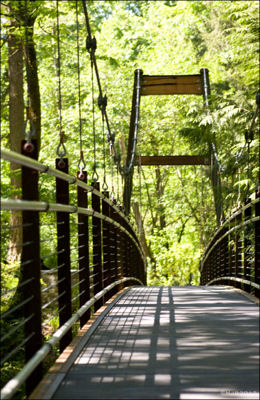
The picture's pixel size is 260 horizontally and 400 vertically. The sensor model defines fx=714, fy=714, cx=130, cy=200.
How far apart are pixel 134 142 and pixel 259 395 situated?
36.8ft

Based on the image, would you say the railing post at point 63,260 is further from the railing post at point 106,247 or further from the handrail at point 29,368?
the railing post at point 106,247

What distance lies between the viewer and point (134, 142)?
13.7m

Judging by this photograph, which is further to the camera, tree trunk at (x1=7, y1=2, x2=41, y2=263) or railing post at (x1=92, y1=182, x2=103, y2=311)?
tree trunk at (x1=7, y1=2, x2=41, y2=263)

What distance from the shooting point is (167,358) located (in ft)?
10.4

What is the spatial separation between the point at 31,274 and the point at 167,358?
779 millimetres

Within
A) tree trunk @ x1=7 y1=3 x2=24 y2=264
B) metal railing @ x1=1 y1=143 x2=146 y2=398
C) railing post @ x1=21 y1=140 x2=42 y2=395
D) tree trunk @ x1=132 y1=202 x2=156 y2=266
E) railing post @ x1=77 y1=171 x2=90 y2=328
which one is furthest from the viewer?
tree trunk @ x1=132 y1=202 x2=156 y2=266

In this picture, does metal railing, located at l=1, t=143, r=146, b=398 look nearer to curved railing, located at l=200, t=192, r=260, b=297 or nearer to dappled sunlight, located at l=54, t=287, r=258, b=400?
dappled sunlight, located at l=54, t=287, r=258, b=400

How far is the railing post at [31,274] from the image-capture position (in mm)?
2793

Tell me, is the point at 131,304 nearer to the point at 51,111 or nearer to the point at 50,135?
the point at 50,135

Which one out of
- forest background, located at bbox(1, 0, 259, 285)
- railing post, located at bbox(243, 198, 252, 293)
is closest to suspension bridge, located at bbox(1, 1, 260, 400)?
railing post, located at bbox(243, 198, 252, 293)

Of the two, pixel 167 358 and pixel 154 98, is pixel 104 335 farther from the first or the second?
pixel 154 98

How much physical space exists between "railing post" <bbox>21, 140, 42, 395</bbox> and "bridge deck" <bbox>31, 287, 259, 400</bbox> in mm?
159

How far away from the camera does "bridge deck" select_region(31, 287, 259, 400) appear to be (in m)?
2.69

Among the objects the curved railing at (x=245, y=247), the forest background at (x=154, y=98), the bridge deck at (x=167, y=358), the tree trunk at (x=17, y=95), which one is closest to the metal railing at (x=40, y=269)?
the bridge deck at (x=167, y=358)
